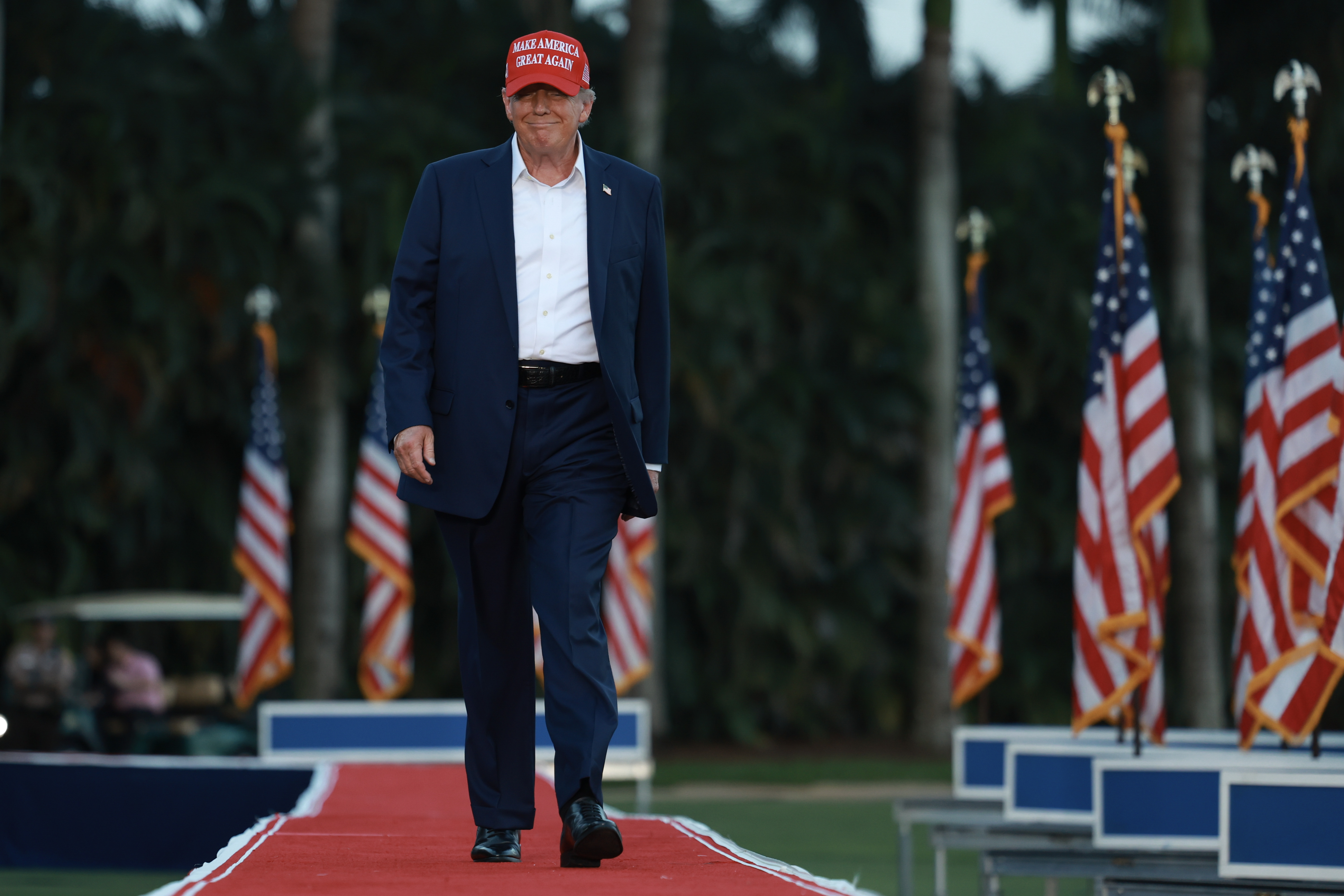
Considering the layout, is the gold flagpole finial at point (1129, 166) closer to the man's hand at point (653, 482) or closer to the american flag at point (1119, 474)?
the american flag at point (1119, 474)

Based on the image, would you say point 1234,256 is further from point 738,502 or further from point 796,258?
point 738,502

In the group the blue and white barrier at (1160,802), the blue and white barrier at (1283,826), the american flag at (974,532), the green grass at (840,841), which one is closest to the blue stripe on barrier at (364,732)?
the green grass at (840,841)

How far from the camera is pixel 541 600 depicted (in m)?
4.07

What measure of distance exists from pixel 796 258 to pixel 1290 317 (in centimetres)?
1369

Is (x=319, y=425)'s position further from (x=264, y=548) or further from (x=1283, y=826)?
(x=1283, y=826)

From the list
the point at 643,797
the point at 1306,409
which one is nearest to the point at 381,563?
the point at 643,797

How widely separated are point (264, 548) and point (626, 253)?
11937 mm

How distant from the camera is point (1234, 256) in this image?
22.7m

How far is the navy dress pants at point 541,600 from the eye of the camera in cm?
403

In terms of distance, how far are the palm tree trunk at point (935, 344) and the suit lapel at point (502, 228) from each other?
1736 cm

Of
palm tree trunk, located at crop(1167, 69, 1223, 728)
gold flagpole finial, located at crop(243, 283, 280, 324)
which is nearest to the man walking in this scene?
gold flagpole finial, located at crop(243, 283, 280, 324)

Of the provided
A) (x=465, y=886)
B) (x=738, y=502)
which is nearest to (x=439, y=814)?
(x=465, y=886)

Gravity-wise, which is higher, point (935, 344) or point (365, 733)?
point (935, 344)

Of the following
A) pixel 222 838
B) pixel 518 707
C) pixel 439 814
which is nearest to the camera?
pixel 518 707
